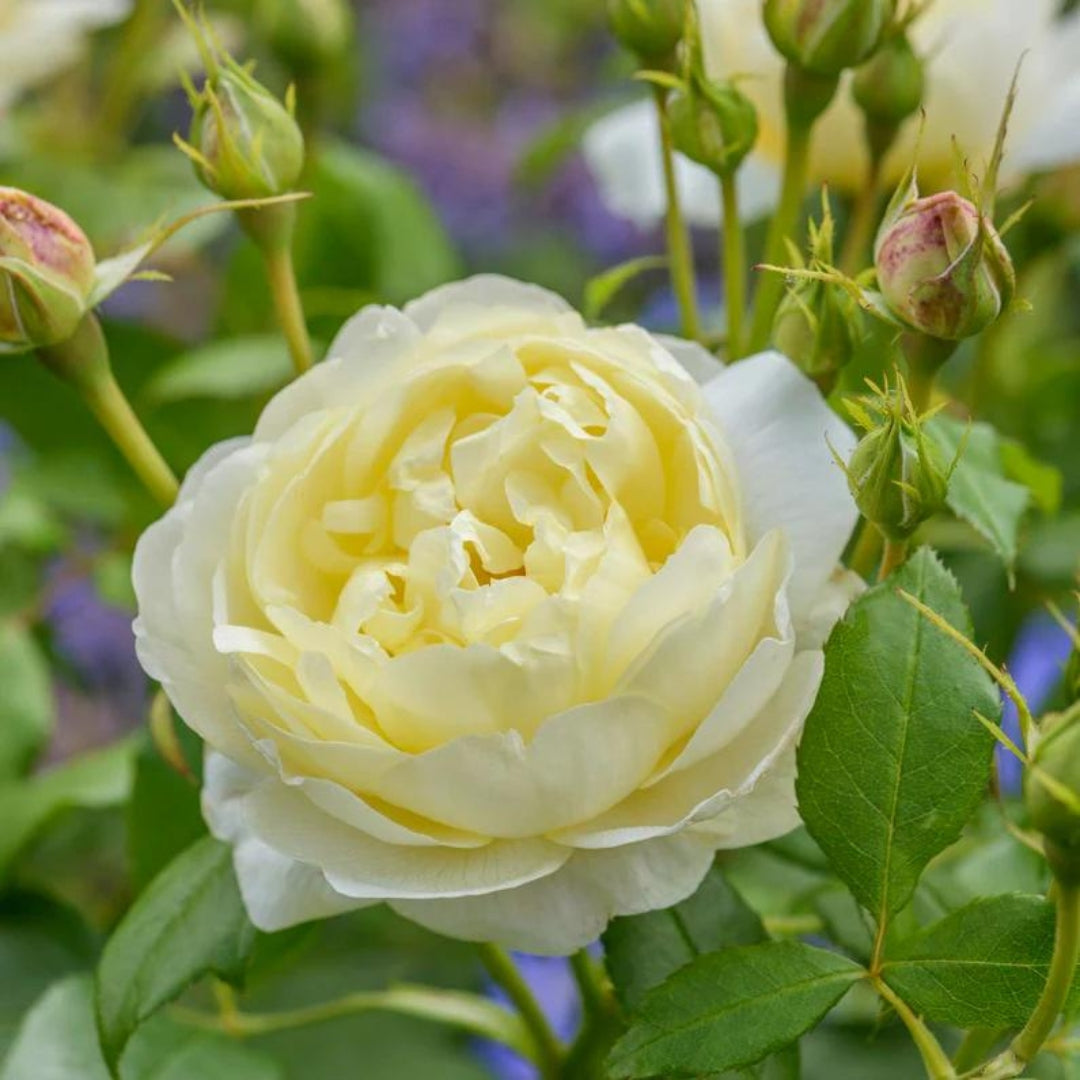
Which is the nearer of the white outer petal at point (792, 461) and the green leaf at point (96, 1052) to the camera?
the white outer petal at point (792, 461)

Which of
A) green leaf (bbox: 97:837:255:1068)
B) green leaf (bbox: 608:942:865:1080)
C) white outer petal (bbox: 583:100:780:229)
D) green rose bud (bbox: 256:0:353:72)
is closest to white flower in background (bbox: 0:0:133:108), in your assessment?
green rose bud (bbox: 256:0:353:72)

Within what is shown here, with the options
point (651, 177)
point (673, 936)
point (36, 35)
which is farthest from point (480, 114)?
point (673, 936)

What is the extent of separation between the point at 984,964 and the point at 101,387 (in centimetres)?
23

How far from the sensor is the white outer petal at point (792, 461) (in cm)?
34

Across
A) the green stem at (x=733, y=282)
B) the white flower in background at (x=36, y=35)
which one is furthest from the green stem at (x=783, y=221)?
the white flower in background at (x=36, y=35)

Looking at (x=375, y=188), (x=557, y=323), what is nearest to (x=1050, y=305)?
(x=375, y=188)

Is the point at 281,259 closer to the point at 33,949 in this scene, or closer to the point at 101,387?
the point at 101,387

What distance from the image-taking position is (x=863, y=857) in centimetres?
32

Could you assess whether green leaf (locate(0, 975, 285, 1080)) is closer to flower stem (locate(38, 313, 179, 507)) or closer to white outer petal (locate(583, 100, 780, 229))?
flower stem (locate(38, 313, 179, 507))

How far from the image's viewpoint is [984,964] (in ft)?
1.01

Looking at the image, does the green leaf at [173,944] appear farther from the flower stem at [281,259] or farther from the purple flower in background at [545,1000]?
the purple flower in background at [545,1000]

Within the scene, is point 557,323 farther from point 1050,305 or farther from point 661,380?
point 1050,305

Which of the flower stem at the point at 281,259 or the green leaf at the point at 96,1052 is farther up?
the flower stem at the point at 281,259

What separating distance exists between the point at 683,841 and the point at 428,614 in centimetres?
7
